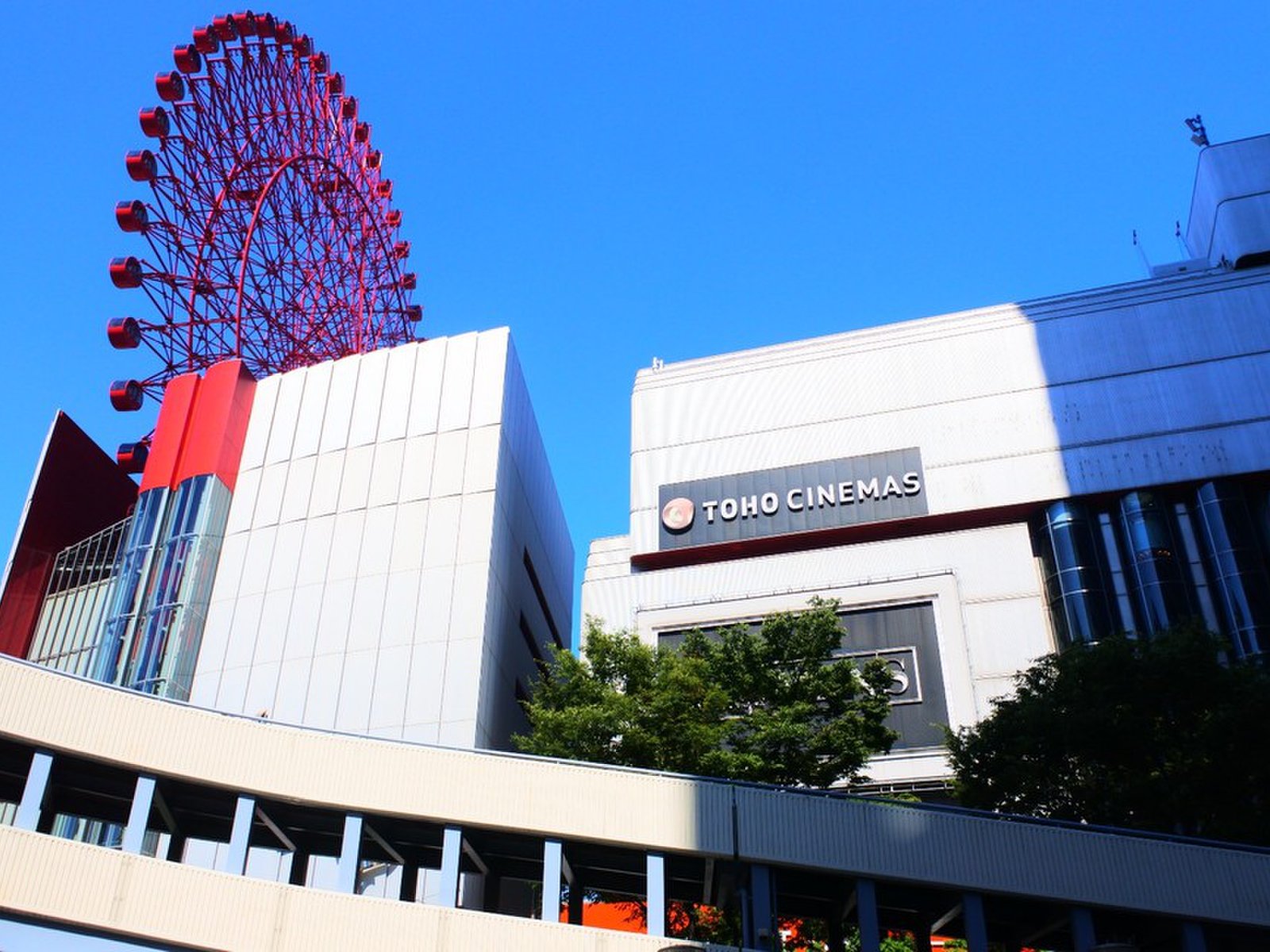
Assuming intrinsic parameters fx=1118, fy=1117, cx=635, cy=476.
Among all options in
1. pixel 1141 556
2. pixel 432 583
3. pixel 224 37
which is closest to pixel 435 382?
pixel 432 583

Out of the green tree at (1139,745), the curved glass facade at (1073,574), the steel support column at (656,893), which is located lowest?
the steel support column at (656,893)

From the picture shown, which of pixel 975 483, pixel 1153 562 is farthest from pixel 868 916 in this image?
pixel 975 483

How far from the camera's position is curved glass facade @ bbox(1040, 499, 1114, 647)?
40.9m

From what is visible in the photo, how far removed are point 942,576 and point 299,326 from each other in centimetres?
3059

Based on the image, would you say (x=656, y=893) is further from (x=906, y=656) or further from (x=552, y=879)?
(x=906, y=656)

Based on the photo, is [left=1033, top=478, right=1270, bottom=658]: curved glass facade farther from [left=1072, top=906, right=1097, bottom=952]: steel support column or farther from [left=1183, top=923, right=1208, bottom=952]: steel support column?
[left=1072, top=906, right=1097, bottom=952]: steel support column

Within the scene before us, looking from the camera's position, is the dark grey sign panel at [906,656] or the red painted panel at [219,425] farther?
the red painted panel at [219,425]

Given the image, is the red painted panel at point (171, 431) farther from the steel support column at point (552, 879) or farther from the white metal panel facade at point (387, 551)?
the steel support column at point (552, 879)

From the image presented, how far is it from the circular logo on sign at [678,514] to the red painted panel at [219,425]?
17.5 meters

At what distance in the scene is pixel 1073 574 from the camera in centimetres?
4172

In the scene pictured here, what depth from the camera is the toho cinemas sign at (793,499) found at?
149 ft

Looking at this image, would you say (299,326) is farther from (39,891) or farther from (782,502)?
(39,891)

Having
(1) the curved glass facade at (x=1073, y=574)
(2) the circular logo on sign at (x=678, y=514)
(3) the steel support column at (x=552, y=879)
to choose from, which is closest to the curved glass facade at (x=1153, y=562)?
(1) the curved glass facade at (x=1073, y=574)

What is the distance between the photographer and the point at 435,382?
43031 millimetres
